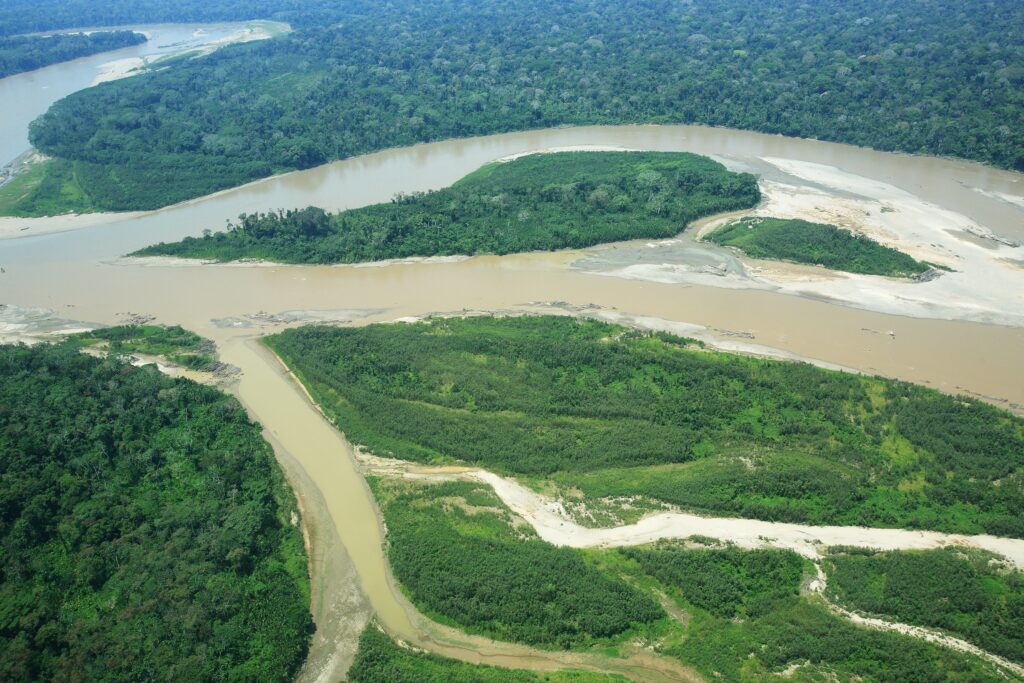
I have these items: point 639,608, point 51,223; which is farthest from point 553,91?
point 639,608

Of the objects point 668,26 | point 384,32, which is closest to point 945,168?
point 668,26

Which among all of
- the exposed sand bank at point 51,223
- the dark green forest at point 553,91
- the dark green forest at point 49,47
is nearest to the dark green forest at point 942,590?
the dark green forest at point 553,91

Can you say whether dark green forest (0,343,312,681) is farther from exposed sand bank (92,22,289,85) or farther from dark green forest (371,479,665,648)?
exposed sand bank (92,22,289,85)

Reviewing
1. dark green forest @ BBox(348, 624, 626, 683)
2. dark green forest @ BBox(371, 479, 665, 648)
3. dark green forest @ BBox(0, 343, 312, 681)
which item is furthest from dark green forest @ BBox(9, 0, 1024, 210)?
dark green forest @ BBox(348, 624, 626, 683)

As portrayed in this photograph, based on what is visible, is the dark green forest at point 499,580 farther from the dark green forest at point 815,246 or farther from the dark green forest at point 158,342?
the dark green forest at point 815,246

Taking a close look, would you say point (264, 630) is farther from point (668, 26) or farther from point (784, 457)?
point (668, 26)

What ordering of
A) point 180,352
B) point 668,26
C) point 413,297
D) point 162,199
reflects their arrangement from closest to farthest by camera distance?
point 180,352 → point 413,297 → point 162,199 → point 668,26
